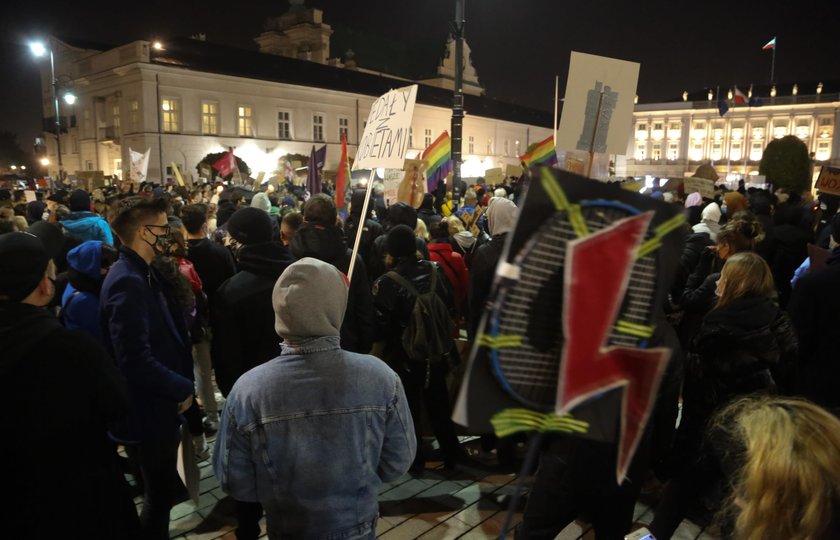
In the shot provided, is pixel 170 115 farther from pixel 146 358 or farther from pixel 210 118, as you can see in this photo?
pixel 146 358

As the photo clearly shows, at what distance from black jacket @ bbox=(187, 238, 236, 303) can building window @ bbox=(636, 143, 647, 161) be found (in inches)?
3330

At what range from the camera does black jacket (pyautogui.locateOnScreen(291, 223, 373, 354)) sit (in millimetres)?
4113

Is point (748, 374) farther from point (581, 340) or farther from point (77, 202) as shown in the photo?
point (77, 202)

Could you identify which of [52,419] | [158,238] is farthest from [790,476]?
[158,238]

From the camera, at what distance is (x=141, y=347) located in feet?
9.80

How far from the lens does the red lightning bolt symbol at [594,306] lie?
1.56 metres

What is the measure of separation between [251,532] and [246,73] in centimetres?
4148

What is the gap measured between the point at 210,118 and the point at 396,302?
126 ft

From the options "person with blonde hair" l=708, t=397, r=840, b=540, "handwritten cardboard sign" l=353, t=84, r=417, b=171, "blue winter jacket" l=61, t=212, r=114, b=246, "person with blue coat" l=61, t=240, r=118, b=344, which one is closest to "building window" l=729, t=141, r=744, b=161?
"handwritten cardboard sign" l=353, t=84, r=417, b=171

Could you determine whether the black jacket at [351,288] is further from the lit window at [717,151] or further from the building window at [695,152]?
the lit window at [717,151]

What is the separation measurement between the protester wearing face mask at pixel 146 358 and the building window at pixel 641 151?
86.2m

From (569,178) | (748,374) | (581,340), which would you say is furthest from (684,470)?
(569,178)

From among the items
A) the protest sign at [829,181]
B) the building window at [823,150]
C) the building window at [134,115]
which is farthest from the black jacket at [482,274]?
the building window at [823,150]

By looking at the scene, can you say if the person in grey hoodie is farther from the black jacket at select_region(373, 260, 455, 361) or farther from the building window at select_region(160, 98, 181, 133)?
the building window at select_region(160, 98, 181, 133)
